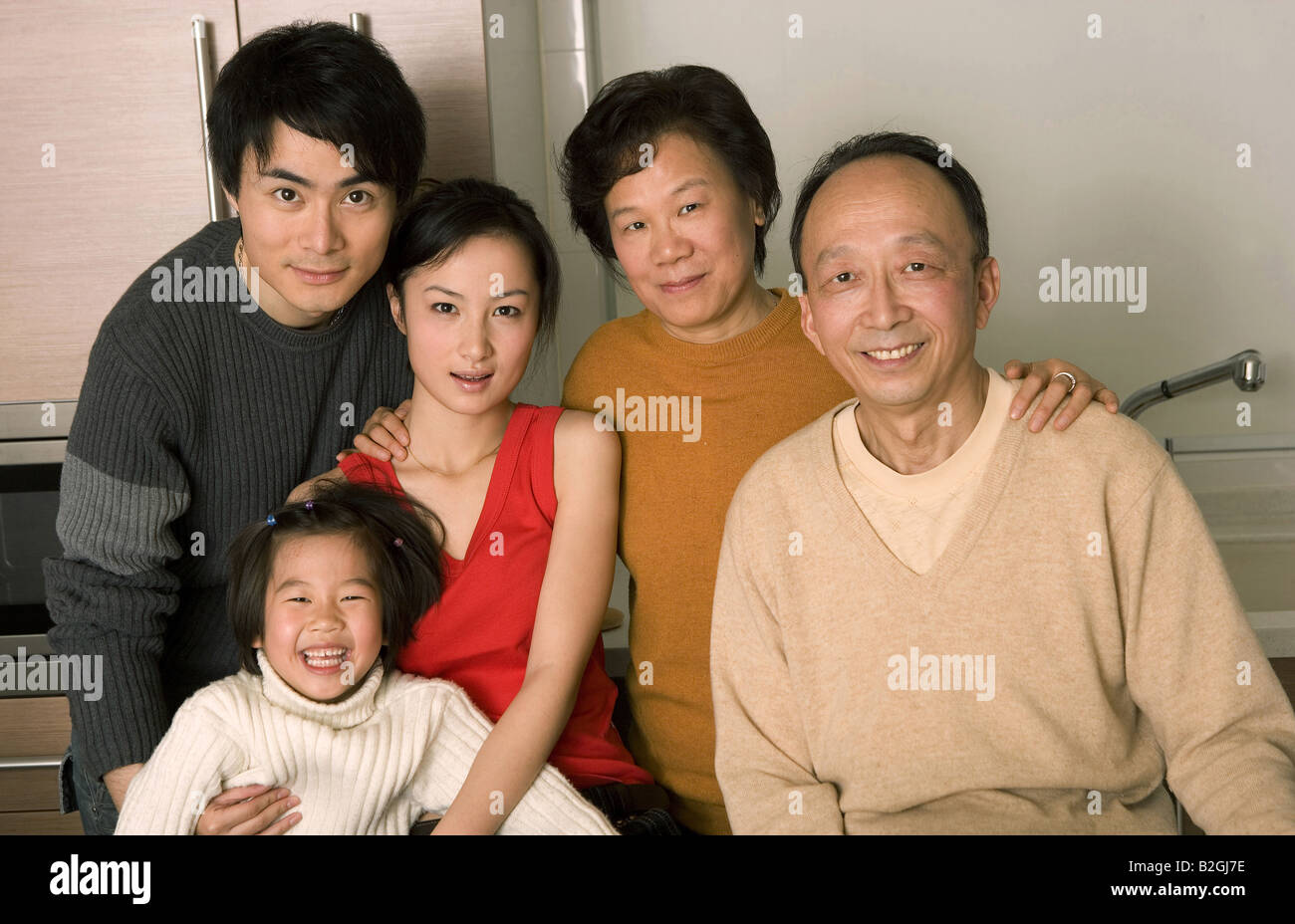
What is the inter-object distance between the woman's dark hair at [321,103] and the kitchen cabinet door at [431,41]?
0.36 metres

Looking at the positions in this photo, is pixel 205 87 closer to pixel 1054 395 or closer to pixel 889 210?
pixel 889 210

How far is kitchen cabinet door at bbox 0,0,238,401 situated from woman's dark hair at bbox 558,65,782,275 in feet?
2.54

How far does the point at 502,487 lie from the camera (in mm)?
1533

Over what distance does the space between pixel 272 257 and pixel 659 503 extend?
63cm

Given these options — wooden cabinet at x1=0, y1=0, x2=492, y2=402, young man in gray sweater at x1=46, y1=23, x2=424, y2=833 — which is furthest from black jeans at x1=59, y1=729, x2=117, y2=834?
wooden cabinet at x1=0, y1=0, x2=492, y2=402

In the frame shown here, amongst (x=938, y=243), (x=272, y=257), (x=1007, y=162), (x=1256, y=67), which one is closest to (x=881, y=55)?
(x=1007, y=162)

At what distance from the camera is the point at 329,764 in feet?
4.56

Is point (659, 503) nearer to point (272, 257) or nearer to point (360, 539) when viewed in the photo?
point (360, 539)

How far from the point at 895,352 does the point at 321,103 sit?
2.68 ft

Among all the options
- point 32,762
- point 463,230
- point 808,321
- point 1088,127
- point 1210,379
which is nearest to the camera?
point 808,321

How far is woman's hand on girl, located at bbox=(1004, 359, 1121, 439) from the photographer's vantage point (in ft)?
4.20

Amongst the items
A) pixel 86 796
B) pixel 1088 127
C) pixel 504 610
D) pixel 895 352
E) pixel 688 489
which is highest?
pixel 1088 127

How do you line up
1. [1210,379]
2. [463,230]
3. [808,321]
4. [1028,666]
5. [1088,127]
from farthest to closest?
[1088,127] < [1210,379] < [463,230] < [808,321] < [1028,666]

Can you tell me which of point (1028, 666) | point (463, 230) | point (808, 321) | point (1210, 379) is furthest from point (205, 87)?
point (1210, 379)
